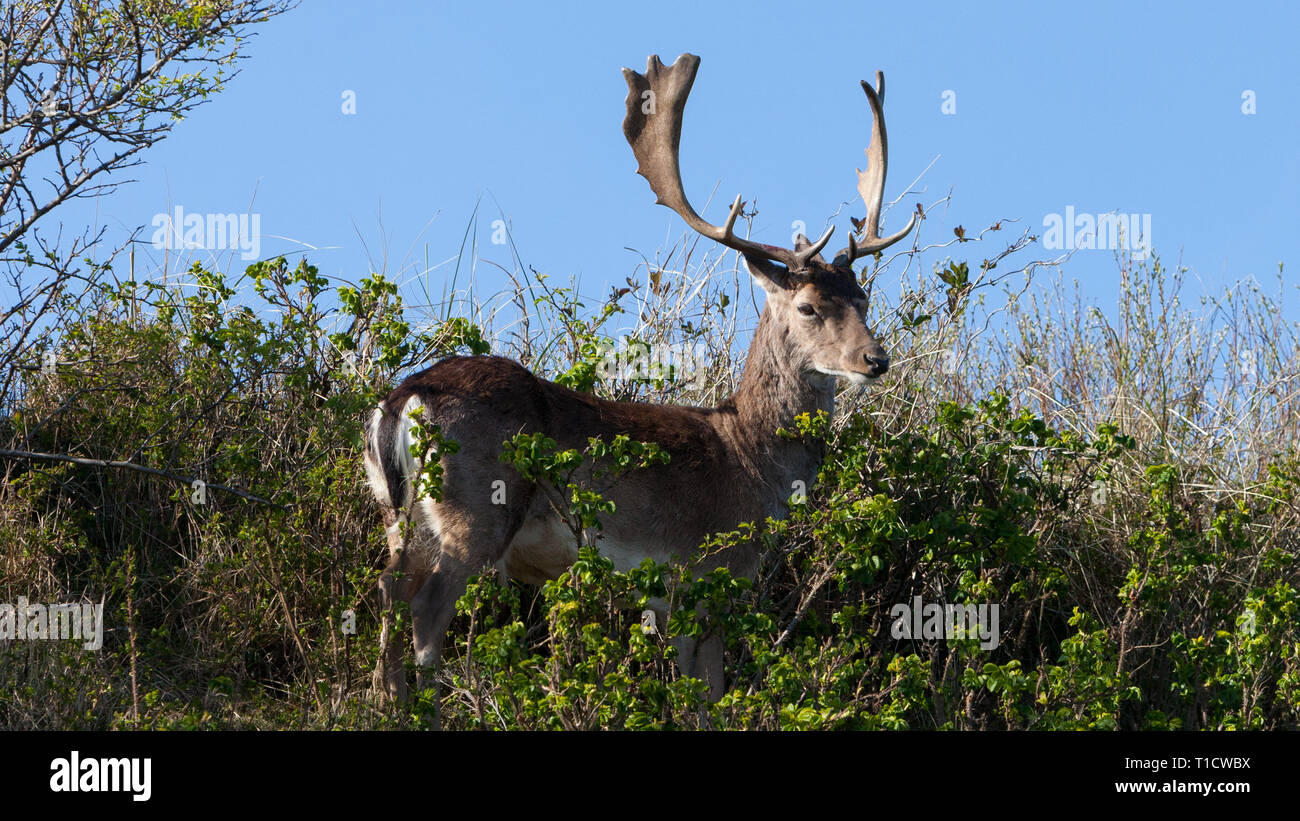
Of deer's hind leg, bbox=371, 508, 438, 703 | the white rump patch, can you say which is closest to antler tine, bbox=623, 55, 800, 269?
the white rump patch

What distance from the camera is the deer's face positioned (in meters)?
6.54

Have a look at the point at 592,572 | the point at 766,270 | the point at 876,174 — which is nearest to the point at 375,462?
the point at 592,572

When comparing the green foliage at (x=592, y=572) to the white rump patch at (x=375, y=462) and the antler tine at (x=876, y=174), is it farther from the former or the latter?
the antler tine at (x=876, y=174)

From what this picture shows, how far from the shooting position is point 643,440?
21.4 ft

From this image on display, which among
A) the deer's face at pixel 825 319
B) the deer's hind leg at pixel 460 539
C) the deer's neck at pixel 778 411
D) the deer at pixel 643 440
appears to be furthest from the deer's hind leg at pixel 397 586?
the deer's face at pixel 825 319

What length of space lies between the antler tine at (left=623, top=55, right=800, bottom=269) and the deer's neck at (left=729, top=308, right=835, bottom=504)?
88 cm

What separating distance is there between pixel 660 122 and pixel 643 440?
1.86 metres

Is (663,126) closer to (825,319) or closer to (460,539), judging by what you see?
(825,319)

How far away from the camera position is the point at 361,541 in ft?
23.5

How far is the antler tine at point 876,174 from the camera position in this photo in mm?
7377

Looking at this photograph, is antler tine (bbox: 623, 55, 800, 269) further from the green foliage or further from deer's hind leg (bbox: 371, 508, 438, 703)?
deer's hind leg (bbox: 371, 508, 438, 703)

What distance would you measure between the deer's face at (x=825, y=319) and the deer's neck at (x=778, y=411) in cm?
7
